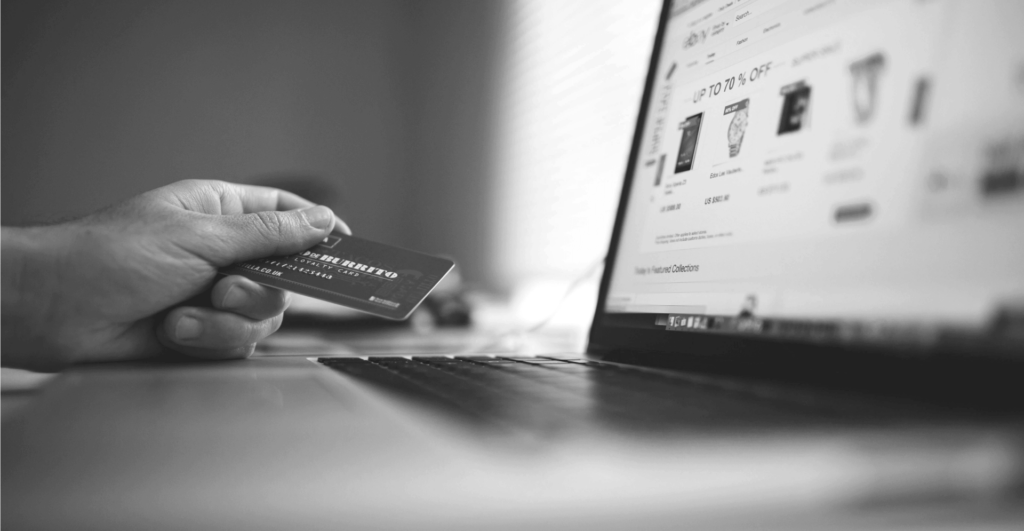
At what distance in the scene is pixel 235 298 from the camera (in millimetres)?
694

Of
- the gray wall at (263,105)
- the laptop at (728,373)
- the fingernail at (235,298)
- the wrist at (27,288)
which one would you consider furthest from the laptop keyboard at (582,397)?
the gray wall at (263,105)

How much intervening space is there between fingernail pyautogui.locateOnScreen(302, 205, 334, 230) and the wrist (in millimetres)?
218

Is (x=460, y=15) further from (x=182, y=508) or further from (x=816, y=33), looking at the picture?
(x=182, y=508)

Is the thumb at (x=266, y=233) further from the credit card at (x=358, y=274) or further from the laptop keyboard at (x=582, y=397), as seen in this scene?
the laptop keyboard at (x=582, y=397)

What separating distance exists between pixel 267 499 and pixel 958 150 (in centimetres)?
41

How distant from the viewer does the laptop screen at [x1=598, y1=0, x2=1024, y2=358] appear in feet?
1.23

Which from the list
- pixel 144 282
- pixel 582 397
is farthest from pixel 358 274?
pixel 582 397

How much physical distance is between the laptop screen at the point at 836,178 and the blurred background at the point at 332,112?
1.44 m

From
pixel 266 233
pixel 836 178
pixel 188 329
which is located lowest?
pixel 188 329

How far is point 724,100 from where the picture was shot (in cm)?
64

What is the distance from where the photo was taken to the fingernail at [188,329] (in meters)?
0.68

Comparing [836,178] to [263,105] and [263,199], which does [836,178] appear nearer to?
[263,199]

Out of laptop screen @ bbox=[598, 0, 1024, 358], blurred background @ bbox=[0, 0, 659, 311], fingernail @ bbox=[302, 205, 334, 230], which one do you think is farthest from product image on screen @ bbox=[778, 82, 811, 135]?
blurred background @ bbox=[0, 0, 659, 311]

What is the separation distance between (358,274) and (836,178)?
422mm
